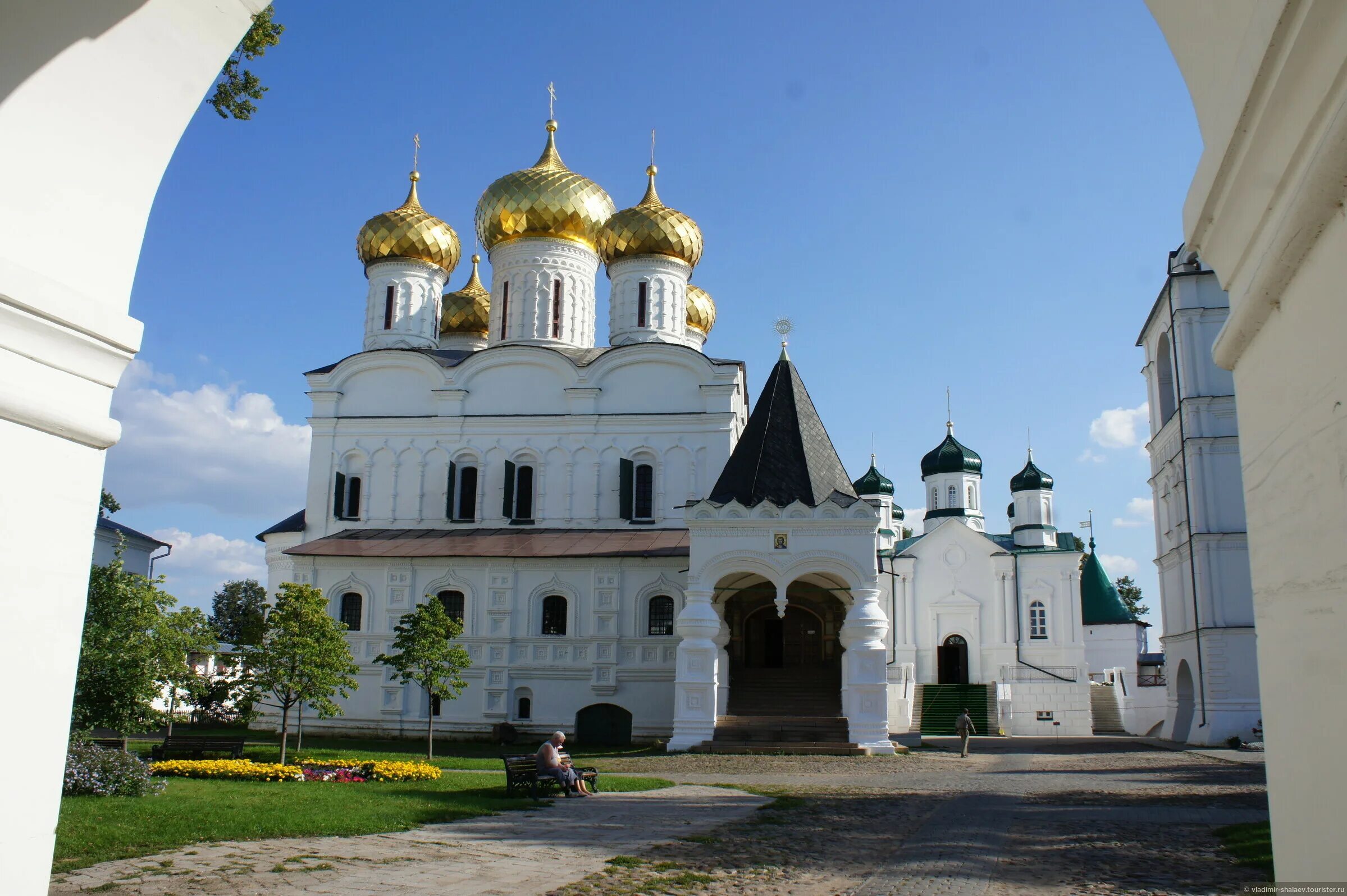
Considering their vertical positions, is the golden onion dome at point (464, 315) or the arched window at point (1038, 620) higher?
the golden onion dome at point (464, 315)

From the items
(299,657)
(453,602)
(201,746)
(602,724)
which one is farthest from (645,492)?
(201,746)

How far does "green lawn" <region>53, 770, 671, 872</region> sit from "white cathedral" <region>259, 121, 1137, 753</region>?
847 centimetres

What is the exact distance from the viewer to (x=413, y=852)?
8.21m

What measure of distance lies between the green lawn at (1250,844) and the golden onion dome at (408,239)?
84.6 feet

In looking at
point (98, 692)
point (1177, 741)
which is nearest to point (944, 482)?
point (1177, 741)

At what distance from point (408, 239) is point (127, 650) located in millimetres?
18927

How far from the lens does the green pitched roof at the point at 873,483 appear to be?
1876 inches

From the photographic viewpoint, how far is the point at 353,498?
28.8 m

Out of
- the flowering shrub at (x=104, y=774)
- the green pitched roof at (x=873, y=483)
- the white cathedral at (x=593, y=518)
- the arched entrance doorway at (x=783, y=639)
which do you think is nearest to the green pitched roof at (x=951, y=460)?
the green pitched roof at (x=873, y=483)

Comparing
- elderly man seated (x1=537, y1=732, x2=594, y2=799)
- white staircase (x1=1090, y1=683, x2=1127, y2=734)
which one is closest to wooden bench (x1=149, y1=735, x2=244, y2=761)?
elderly man seated (x1=537, y1=732, x2=594, y2=799)

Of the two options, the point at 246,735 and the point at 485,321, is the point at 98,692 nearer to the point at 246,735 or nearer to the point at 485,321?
the point at 246,735

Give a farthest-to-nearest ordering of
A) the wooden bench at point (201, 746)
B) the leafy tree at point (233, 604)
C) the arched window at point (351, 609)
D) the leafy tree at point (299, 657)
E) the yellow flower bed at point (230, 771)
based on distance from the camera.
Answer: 1. the leafy tree at point (233, 604)
2. the arched window at point (351, 609)
3. the leafy tree at point (299, 657)
4. the wooden bench at point (201, 746)
5. the yellow flower bed at point (230, 771)

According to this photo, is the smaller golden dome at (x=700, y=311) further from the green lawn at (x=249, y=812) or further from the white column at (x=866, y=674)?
the green lawn at (x=249, y=812)

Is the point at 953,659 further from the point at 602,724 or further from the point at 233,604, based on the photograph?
the point at 233,604
